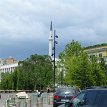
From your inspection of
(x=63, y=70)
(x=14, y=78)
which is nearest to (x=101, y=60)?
(x=63, y=70)

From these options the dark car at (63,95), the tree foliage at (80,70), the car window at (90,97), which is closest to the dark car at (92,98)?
the car window at (90,97)

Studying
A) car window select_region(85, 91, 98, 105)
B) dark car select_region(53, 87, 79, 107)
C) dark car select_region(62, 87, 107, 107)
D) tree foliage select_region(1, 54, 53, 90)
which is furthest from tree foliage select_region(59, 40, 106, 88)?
car window select_region(85, 91, 98, 105)

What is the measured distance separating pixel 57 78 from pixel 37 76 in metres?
36.5

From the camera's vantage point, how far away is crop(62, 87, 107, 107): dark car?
14903 millimetres

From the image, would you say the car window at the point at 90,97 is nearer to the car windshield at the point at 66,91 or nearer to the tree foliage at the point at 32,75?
the car windshield at the point at 66,91

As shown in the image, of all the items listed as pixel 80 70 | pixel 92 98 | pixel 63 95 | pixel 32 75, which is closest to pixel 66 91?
pixel 63 95

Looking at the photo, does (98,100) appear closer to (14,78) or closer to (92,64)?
(92,64)

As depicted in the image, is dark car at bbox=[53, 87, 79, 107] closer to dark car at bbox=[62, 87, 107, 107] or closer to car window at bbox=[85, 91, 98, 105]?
dark car at bbox=[62, 87, 107, 107]

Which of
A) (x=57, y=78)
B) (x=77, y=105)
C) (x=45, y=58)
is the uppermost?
(x=45, y=58)

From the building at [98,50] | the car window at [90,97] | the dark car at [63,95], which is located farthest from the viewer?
the building at [98,50]

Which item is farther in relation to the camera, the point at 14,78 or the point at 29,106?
the point at 14,78

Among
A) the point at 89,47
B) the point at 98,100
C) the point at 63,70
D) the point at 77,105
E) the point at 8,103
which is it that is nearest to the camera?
the point at 98,100

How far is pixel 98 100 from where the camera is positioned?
15039 millimetres

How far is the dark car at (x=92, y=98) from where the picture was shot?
1490cm
